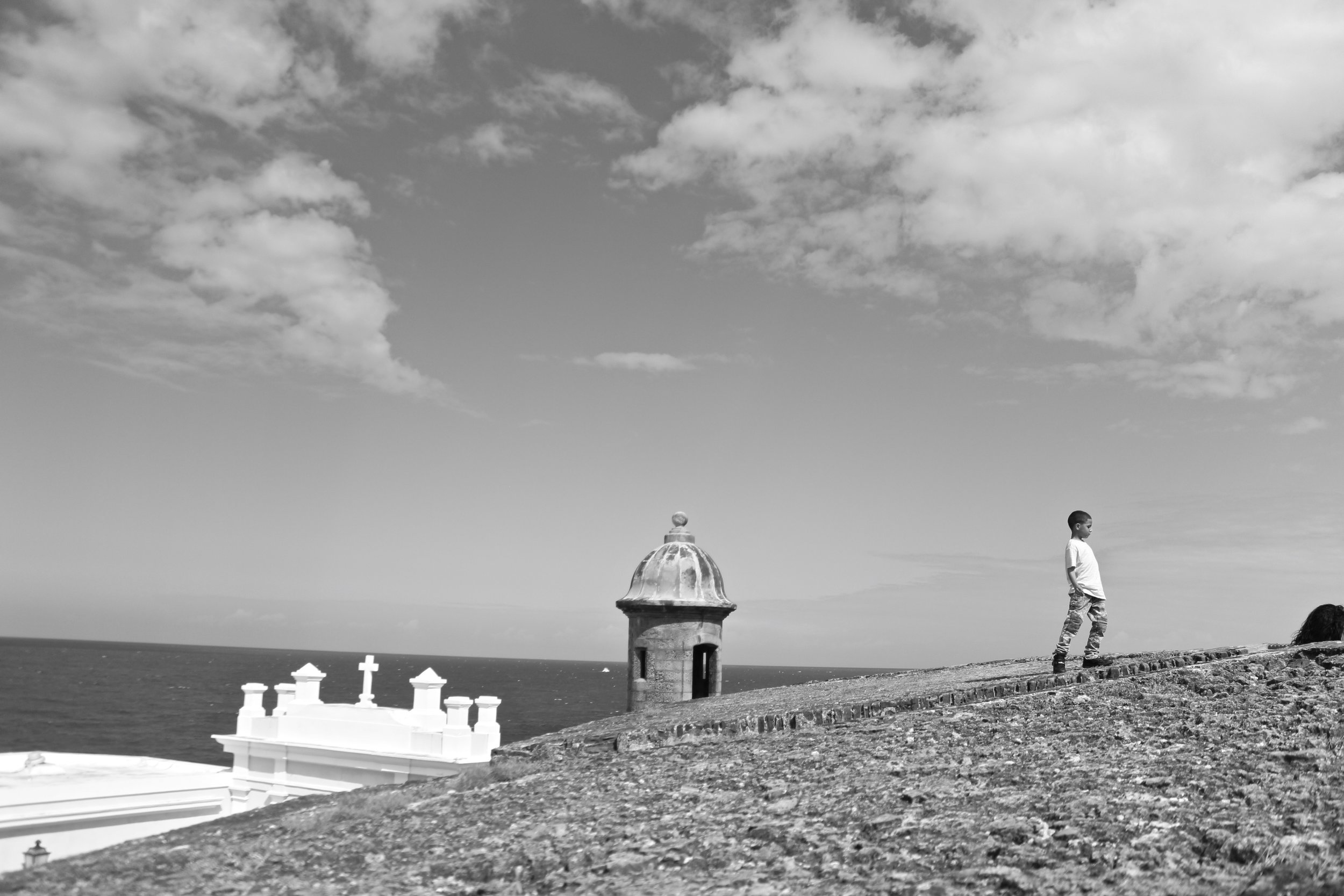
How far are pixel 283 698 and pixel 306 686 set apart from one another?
26.9 inches

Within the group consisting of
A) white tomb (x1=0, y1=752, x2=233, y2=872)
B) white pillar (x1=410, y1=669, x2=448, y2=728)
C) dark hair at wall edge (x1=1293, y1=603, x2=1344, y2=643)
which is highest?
dark hair at wall edge (x1=1293, y1=603, x2=1344, y2=643)

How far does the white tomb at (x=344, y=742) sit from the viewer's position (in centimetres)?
1741

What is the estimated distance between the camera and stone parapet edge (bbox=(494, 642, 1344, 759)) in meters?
5.79

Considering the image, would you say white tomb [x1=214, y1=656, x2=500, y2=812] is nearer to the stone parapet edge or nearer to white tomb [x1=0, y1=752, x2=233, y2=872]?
white tomb [x1=0, y1=752, x2=233, y2=872]

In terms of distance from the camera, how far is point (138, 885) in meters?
3.47

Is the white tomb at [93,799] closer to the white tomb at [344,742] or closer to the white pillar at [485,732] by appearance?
the white tomb at [344,742]

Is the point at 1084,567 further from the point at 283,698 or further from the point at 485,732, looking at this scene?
the point at 283,698

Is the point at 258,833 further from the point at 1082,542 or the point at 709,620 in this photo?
the point at 709,620

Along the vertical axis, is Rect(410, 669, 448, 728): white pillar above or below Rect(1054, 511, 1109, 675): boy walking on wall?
below

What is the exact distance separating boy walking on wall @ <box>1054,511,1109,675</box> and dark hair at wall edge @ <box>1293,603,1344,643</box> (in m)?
1.27

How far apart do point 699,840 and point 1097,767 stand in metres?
1.60

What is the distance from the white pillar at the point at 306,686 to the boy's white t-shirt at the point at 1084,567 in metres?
15.7

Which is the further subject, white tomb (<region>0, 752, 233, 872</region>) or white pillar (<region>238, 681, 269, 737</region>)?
white pillar (<region>238, 681, 269, 737</region>)

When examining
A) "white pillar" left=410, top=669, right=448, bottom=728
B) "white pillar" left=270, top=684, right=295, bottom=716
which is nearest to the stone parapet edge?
"white pillar" left=410, top=669, right=448, bottom=728
